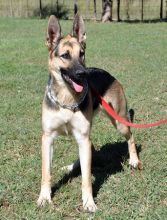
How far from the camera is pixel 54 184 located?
16.5 ft

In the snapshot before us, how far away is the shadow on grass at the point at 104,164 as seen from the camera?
16.7 feet

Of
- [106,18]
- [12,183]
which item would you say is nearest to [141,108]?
[12,183]

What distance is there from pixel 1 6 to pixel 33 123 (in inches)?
1101

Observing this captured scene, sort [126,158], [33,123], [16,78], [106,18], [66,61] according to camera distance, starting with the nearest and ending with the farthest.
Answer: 1. [66,61]
2. [126,158]
3. [33,123]
4. [16,78]
5. [106,18]

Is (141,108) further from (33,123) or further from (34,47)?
(34,47)

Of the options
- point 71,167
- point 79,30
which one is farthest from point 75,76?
point 71,167

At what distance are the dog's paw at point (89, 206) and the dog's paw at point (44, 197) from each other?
38 centimetres

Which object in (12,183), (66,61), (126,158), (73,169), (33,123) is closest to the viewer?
(66,61)

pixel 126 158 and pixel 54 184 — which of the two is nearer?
pixel 54 184

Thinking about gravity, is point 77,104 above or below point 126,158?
above

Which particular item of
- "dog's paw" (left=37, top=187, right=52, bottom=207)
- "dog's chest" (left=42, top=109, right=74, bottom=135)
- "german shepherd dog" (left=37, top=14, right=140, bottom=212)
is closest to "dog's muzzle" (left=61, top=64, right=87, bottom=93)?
"german shepherd dog" (left=37, top=14, right=140, bottom=212)

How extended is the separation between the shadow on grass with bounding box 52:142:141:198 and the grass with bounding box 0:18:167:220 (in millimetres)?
11

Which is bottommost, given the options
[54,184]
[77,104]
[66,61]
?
[54,184]

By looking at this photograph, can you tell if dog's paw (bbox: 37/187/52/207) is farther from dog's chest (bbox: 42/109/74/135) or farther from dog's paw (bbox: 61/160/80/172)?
dog's paw (bbox: 61/160/80/172)
